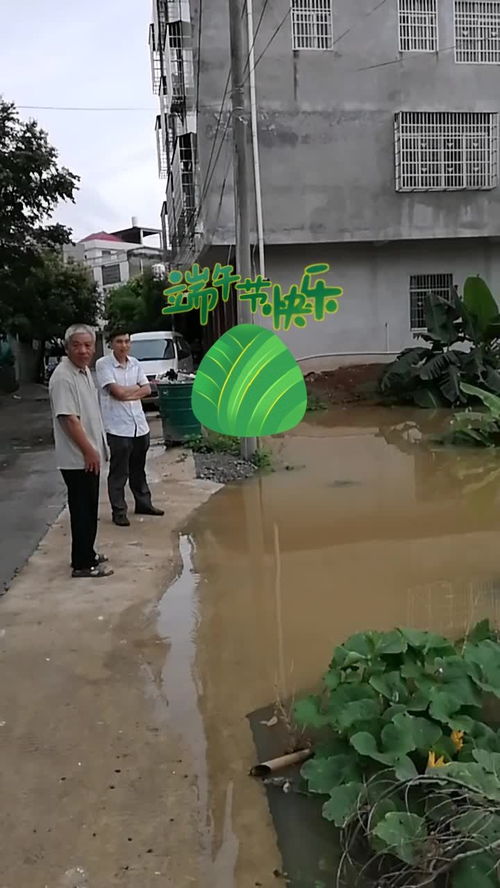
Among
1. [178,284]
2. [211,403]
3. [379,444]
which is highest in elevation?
[178,284]

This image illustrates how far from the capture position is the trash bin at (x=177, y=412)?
37.0ft

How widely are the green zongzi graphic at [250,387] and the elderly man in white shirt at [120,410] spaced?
2.76 feet

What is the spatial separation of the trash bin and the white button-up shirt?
4.09 m

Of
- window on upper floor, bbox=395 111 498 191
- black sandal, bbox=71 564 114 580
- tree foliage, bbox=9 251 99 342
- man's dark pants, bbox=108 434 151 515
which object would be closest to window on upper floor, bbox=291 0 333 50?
window on upper floor, bbox=395 111 498 191

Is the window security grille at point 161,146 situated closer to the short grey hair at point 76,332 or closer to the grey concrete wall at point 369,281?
the grey concrete wall at point 369,281

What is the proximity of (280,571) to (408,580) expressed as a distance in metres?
0.95

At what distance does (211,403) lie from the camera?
7.83 metres

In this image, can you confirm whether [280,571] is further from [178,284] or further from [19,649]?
[178,284]

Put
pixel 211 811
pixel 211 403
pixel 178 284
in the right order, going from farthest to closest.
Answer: pixel 178 284 → pixel 211 403 → pixel 211 811

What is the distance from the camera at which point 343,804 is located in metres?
2.71

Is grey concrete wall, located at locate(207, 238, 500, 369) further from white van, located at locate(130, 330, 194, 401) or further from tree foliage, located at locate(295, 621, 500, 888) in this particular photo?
tree foliage, located at locate(295, 621, 500, 888)

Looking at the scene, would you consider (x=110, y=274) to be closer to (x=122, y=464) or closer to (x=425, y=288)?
(x=425, y=288)

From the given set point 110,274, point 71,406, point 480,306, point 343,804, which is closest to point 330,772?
point 343,804

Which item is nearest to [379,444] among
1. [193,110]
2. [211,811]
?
[211,811]
